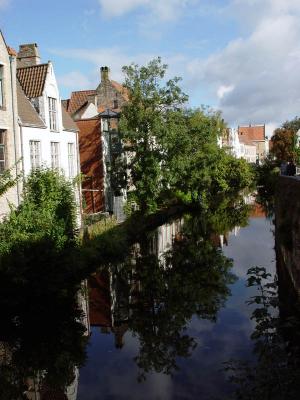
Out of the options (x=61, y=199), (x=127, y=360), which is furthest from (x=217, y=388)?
A: (x=61, y=199)

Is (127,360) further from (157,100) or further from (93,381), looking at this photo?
(157,100)

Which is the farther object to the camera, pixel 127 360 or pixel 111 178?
pixel 111 178

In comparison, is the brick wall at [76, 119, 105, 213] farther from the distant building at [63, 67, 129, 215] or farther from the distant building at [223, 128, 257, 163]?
the distant building at [223, 128, 257, 163]

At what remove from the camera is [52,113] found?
26156mm

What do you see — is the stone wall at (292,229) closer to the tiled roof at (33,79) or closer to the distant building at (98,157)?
the tiled roof at (33,79)

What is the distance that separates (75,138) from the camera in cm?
2892

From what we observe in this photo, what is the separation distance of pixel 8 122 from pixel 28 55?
8.59 metres

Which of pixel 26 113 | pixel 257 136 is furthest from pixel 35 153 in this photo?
pixel 257 136

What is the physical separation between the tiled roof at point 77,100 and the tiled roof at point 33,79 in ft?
47.7

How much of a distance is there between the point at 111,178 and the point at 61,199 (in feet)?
46.5

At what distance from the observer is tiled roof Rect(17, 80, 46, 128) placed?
75.0ft

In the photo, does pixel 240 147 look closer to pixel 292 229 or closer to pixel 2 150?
pixel 2 150

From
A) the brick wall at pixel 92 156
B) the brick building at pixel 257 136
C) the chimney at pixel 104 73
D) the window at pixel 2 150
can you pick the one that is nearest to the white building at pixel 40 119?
the window at pixel 2 150

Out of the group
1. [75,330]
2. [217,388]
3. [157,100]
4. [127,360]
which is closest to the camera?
[217,388]
